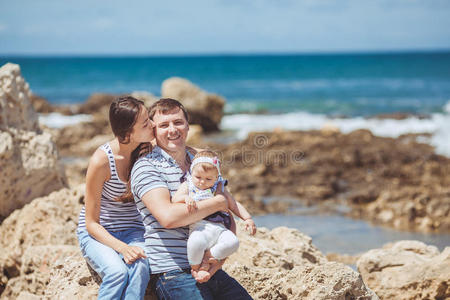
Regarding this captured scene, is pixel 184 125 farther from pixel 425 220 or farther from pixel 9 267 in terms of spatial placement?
pixel 425 220

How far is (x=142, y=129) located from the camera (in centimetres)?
345

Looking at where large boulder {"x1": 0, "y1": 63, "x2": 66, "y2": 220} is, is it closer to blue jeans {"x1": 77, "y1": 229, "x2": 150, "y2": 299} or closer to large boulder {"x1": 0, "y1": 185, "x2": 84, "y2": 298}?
large boulder {"x1": 0, "y1": 185, "x2": 84, "y2": 298}

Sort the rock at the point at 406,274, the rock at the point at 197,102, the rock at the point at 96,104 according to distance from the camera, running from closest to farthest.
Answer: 1. the rock at the point at 406,274
2. the rock at the point at 197,102
3. the rock at the point at 96,104

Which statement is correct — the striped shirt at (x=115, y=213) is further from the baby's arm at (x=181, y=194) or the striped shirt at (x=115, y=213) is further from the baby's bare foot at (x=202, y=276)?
the baby's bare foot at (x=202, y=276)

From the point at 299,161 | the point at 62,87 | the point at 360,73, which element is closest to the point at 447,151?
the point at 299,161

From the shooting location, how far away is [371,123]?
21875mm

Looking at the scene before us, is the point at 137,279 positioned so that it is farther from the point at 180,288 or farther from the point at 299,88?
the point at 299,88

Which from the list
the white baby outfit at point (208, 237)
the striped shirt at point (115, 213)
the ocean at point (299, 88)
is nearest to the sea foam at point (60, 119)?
the ocean at point (299, 88)

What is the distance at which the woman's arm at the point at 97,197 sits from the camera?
346cm

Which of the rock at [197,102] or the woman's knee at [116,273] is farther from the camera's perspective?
the rock at [197,102]

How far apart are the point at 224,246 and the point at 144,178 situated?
2.27 ft

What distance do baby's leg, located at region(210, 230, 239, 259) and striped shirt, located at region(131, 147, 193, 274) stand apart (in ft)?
0.80

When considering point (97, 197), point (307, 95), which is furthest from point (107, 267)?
point (307, 95)

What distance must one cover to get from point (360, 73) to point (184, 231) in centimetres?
6230
